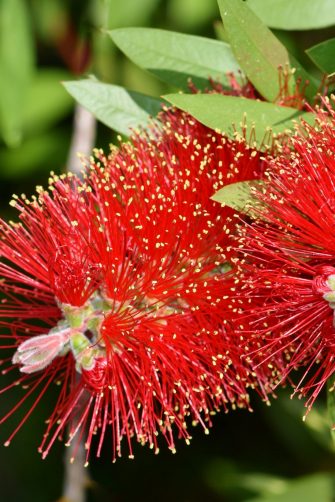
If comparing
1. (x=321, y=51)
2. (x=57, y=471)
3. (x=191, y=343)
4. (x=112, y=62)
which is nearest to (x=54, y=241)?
(x=191, y=343)

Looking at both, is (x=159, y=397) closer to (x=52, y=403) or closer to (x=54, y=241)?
(x=54, y=241)

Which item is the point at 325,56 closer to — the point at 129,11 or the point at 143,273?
the point at 143,273

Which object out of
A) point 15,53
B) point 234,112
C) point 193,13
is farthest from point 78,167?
point 234,112

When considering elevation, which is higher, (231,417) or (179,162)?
(179,162)

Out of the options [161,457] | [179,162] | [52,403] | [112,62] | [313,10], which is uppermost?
[112,62]

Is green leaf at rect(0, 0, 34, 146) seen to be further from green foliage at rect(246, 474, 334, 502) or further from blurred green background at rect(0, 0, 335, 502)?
green foliage at rect(246, 474, 334, 502)

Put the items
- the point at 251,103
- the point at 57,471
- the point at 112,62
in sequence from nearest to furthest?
1. the point at 251,103
2. the point at 112,62
3. the point at 57,471

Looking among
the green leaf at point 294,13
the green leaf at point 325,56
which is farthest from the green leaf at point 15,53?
the green leaf at point 325,56
